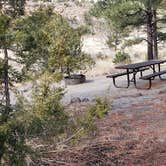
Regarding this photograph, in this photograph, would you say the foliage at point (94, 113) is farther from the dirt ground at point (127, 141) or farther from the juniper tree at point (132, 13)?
the juniper tree at point (132, 13)

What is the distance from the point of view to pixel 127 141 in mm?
7309

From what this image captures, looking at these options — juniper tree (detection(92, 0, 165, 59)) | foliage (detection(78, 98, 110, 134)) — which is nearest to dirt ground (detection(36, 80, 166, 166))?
foliage (detection(78, 98, 110, 134))

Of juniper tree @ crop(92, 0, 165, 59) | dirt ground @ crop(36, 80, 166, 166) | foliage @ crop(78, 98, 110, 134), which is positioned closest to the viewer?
foliage @ crop(78, 98, 110, 134)

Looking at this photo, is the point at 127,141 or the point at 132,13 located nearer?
the point at 127,141

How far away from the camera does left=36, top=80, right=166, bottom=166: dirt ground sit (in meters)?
6.27

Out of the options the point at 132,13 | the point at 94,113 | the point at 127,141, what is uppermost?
the point at 132,13

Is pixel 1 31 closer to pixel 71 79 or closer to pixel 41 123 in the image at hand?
pixel 41 123

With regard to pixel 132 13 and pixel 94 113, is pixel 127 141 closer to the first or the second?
pixel 94 113

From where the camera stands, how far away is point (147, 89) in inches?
557

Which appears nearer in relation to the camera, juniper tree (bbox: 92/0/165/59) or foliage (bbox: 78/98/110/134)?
foliage (bbox: 78/98/110/134)

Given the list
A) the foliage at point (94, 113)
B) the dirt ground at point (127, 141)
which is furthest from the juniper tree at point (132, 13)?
the foliage at point (94, 113)

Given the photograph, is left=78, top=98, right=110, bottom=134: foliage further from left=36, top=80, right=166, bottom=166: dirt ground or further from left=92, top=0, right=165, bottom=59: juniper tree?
left=92, top=0, right=165, bottom=59: juniper tree

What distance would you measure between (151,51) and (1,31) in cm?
2066

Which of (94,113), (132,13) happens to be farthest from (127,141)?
(132,13)
